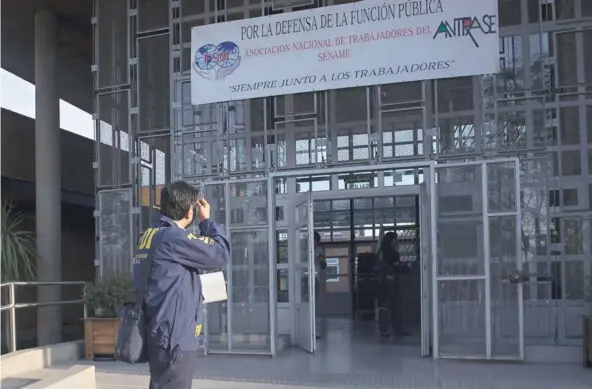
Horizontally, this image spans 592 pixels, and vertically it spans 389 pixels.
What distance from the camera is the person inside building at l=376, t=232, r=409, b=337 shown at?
8547 millimetres

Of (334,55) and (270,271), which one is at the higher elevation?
(334,55)

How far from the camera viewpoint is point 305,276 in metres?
7.71

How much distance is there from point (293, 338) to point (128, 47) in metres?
4.57

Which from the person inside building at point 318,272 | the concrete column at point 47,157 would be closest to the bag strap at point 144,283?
the person inside building at point 318,272

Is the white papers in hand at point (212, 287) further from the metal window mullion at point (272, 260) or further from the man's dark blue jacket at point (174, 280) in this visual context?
the metal window mullion at point (272, 260)

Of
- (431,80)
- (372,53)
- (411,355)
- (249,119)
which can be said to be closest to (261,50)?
(249,119)

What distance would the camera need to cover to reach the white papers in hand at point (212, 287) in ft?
10.6

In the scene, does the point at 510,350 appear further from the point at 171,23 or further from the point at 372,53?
the point at 171,23

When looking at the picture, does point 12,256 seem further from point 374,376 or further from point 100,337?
point 374,376

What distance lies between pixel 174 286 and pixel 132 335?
0.27m

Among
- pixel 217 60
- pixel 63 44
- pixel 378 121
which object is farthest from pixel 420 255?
pixel 63 44

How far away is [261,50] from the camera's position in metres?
7.86

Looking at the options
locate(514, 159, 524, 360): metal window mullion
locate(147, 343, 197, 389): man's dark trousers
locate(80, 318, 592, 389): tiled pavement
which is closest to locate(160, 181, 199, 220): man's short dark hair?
locate(147, 343, 197, 389): man's dark trousers

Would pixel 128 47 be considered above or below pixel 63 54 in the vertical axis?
below
